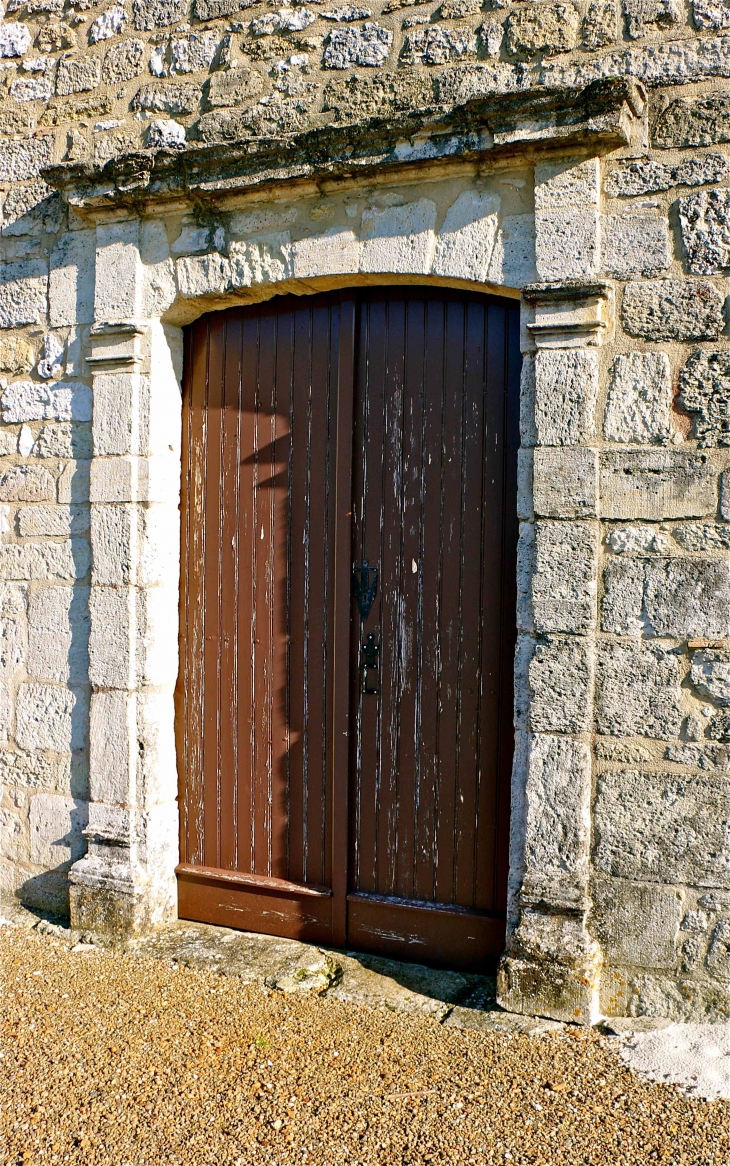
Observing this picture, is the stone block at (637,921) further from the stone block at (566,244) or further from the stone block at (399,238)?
the stone block at (399,238)

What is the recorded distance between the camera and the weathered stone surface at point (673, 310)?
2.95m

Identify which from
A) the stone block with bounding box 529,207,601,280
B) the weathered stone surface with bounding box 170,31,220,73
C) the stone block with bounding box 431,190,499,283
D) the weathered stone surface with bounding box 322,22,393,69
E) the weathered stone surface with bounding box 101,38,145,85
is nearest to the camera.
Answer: the stone block with bounding box 529,207,601,280

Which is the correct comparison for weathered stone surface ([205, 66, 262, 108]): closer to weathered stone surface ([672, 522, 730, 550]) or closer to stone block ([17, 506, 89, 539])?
stone block ([17, 506, 89, 539])

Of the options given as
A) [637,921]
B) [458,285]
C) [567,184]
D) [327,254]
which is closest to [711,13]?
[567,184]

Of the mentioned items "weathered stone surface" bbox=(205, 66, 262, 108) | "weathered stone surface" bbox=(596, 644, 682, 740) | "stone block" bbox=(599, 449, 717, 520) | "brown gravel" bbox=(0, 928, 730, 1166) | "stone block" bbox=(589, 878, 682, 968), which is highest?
"weathered stone surface" bbox=(205, 66, 262, 108)

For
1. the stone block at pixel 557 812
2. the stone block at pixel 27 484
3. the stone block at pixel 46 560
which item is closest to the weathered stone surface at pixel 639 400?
the stone block at pixel 557 812

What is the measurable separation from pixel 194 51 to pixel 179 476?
165 centimetres

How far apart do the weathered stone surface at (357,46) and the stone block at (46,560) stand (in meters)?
2.07

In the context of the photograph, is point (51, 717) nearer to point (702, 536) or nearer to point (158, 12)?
point (702, 536)

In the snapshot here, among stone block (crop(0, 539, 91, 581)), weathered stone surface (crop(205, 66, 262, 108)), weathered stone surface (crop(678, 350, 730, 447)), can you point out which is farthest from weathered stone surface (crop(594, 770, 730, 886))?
weathered stone surface (crop(205, 66, 262, 108))

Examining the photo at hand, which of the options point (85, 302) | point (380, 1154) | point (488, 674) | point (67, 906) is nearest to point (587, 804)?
point (488, 674)

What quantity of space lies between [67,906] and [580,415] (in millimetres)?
2865

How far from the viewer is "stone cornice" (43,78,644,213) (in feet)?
9.67

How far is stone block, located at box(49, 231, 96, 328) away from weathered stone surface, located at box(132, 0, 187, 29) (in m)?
0.84
